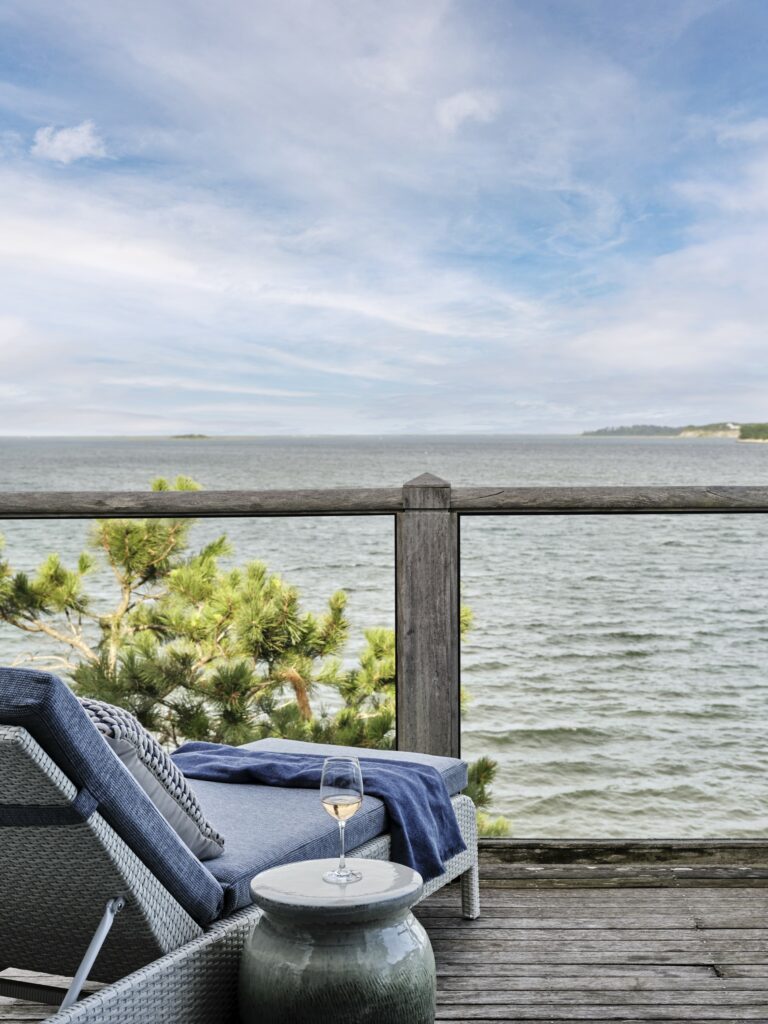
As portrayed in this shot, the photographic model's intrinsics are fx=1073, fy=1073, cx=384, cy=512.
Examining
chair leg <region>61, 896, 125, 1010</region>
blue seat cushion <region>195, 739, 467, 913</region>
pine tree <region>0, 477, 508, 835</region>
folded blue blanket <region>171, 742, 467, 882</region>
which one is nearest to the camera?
chair leg <region>61, 896, 125, 1010</region>

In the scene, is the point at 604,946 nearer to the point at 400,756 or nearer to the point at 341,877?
the point at 400,756

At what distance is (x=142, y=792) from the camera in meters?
1.67

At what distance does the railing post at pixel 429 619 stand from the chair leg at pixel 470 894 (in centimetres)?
46

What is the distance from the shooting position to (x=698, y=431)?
2694 cm

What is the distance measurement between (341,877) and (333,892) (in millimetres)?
69

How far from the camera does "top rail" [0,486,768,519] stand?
312 cm

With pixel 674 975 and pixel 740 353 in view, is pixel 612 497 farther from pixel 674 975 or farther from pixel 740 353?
pixel 740 353

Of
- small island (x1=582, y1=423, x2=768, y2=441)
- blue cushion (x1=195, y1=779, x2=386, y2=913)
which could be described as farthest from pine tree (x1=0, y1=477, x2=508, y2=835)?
small island (x1=582, y1=423, x2=768, y2=441)

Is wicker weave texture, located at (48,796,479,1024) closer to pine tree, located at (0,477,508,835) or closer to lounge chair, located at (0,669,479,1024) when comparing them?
lounge chair, located at (0,669,479,1024)

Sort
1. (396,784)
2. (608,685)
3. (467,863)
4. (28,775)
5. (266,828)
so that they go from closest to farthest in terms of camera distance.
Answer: (28,775)
(266,828)
(396,784)
(467,863)
(608,685)

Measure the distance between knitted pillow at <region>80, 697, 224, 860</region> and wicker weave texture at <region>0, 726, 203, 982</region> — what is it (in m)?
0.14

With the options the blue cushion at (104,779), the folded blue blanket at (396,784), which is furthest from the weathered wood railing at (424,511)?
the blue cushion at (104,779)

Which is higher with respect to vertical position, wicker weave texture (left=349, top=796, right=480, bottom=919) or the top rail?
the top rail

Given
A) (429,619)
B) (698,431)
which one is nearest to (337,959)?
(429,619)
